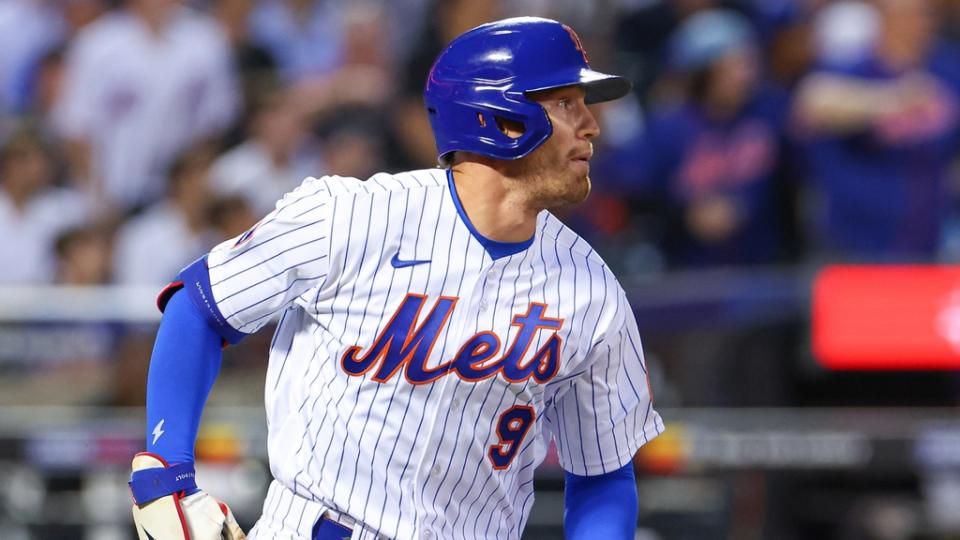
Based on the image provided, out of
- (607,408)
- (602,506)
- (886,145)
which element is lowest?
(886,145)

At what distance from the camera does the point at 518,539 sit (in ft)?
10.3

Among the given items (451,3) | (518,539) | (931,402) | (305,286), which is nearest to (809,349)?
(931,402)

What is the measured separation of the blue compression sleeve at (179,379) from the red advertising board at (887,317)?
→ 3.69 meters

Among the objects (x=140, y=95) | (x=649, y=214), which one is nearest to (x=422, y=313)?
(x=649, y=214)

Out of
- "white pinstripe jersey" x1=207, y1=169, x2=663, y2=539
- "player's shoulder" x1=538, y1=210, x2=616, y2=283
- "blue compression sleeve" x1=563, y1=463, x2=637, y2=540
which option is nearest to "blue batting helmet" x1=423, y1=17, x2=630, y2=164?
"white pinstripe jersey" x1=207, y1=169, x2=663, y2=539

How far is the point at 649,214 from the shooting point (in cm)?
686

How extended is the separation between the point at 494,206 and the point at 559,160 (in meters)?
0.15

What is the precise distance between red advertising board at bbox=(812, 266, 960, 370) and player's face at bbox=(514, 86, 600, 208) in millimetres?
3356

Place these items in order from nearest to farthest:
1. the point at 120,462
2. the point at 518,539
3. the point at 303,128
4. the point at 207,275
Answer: the point at 207,275 < the point at 518,539 < the point at 120,462 < the point at 303,128

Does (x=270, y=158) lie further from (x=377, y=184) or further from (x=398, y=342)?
(x=398, y=342)

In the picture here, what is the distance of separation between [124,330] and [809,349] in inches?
107

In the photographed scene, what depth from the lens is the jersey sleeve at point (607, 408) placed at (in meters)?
3.02

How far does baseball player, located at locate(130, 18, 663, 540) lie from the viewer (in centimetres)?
285

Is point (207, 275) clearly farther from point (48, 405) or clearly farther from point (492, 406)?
point (48, 405)
